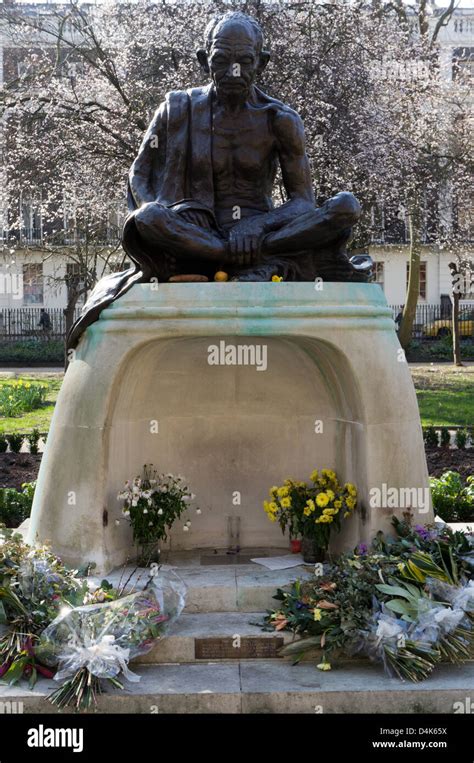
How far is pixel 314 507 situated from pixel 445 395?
12.9 metres

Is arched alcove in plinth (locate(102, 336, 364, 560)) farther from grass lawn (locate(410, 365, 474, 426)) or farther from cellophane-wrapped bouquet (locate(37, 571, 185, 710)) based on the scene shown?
grass lawn (locate(410, 365, 474, 426))

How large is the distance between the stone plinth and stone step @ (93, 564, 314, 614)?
1.16 ft

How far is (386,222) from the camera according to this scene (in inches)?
883

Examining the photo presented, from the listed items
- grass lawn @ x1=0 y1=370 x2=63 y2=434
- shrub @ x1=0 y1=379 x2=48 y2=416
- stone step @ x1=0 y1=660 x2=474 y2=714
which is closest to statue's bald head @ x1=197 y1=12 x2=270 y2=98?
stone step @ x1=0 y1=660 x2=474 y2=714

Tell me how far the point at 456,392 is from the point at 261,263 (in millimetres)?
13600

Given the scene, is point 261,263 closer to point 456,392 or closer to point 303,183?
point 303,183

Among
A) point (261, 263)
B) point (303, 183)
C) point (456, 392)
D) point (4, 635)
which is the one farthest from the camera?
point (456, 392)

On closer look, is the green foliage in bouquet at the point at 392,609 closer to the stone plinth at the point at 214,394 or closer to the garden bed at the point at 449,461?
the stone plinth at the point at 214,394

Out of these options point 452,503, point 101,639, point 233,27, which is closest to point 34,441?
point 452,503

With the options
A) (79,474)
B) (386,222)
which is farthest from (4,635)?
(386,222)

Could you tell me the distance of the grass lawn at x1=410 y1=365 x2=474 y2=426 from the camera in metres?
16.0

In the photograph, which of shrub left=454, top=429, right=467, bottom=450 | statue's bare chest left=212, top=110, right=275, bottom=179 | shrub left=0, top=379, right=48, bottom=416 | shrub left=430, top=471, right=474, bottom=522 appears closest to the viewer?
statue's bare chest left=212, top=110, right=275, bottom=179

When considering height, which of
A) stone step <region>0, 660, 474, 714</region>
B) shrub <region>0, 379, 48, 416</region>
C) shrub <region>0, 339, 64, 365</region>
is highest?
shrub <region>0, 339, 64, 365</region>

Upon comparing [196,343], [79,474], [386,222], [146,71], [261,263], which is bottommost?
[79,474]
